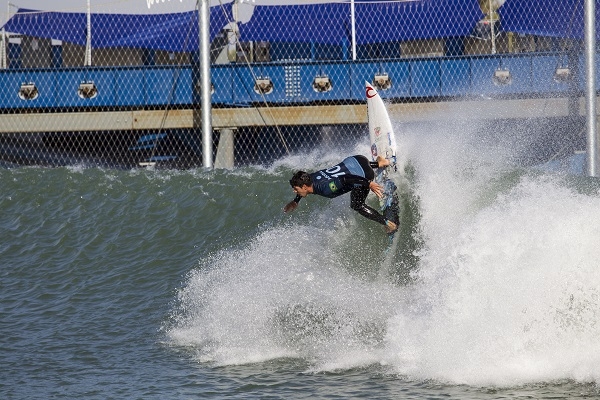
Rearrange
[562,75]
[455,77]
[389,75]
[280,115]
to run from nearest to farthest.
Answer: [562,75] → [455,77] → [389,75] → [280,115]

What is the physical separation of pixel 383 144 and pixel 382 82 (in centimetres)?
292

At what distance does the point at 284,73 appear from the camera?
14.8 metres

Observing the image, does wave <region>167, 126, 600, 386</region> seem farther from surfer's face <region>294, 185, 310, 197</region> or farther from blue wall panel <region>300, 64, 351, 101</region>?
blue wall panel <region>300, 64, 351, 101</region>

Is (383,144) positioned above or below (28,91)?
below

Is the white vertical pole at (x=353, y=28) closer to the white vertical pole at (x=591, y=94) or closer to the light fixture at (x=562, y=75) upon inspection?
the light fixture at (x=562, y=75)

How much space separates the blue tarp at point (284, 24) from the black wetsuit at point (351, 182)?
573cm

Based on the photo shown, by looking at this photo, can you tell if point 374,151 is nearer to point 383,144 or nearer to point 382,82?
point 383,144

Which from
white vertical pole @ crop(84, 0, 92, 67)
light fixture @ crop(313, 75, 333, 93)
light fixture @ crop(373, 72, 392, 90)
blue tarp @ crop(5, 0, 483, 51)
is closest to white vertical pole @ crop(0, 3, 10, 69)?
blue tarp @ crop(5, 0, 483, 51)

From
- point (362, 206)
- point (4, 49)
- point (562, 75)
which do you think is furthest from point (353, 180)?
point (4, 49)

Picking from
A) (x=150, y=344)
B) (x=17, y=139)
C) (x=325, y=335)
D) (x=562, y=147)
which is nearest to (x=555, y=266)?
(x=325, y=335)

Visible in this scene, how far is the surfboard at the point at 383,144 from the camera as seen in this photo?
1037cm

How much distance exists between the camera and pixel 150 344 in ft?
28.5

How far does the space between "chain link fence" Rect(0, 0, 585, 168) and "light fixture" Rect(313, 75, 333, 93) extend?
0.05 feet

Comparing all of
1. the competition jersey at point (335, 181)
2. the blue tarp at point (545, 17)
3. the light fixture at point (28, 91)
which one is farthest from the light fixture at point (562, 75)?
the light fixture at point (28, 91)
